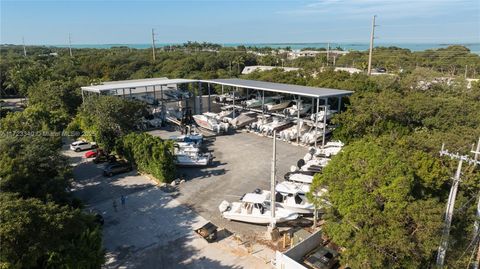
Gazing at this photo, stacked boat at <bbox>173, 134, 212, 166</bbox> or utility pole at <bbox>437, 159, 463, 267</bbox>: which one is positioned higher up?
utility pole at <bbox>437, 159, 463, 267</bbox>

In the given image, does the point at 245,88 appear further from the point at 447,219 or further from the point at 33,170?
the point at 447,219

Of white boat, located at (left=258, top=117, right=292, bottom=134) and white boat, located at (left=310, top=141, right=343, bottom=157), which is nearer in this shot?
white boat, located at (left=310, top=141, right=343, bottom=157)

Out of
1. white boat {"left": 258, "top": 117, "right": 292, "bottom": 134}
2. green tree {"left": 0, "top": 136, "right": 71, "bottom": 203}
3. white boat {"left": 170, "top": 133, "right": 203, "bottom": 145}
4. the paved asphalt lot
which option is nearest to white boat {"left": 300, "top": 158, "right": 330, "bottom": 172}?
the paved asphalt lot

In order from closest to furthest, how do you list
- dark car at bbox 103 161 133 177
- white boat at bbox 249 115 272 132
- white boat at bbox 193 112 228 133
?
dark car at bbox 103 161 133 177
white boat at bbox 193 112 228 133
white boat at bbox 249 115 272 132

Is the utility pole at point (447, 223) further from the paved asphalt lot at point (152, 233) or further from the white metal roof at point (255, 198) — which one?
the white metal roof at point (255, 198)

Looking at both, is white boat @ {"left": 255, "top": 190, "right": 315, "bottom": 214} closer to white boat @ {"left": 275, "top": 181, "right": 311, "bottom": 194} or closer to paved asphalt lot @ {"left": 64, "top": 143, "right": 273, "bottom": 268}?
white boat @ {"left": 275, "top": 181, "right": 311, "bottom": 194}

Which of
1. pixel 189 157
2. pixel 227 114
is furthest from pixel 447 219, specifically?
pixel 227 114

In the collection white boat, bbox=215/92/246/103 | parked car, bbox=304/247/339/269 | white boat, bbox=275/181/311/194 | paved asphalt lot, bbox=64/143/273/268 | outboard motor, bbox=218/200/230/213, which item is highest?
white boat, bbox=215/92/246/103

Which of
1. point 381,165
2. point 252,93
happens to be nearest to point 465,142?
point 381,165
